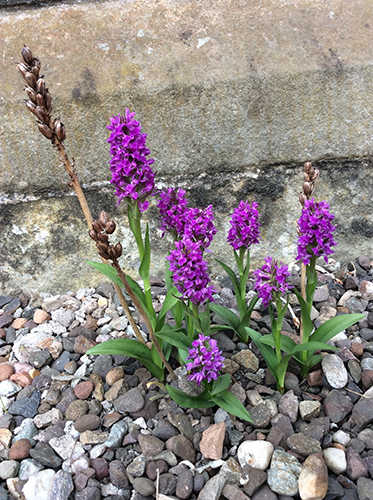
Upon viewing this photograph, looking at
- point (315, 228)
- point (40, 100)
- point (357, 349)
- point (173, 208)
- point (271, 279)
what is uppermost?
point (40, 100)

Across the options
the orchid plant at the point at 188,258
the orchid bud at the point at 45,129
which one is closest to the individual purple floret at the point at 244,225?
the orchid plant at the point at 188,258

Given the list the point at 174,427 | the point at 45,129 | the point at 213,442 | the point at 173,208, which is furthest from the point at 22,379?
the point at 45,129

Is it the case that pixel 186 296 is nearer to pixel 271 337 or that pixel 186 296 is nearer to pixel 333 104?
pixel 271 337

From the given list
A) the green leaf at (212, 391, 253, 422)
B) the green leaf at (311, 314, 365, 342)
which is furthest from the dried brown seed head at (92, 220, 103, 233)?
the green leaf at (311, 314, 365, 342)

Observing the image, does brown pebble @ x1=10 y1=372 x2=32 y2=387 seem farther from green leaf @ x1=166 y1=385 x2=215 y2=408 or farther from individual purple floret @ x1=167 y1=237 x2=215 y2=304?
individual purple floret @ x1=167 y1=237 x2=215 y2=304

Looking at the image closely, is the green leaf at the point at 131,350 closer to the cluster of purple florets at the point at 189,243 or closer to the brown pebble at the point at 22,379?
the cluster of purple florets at the point at 189,243

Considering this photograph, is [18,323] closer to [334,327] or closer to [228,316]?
[228,316]
